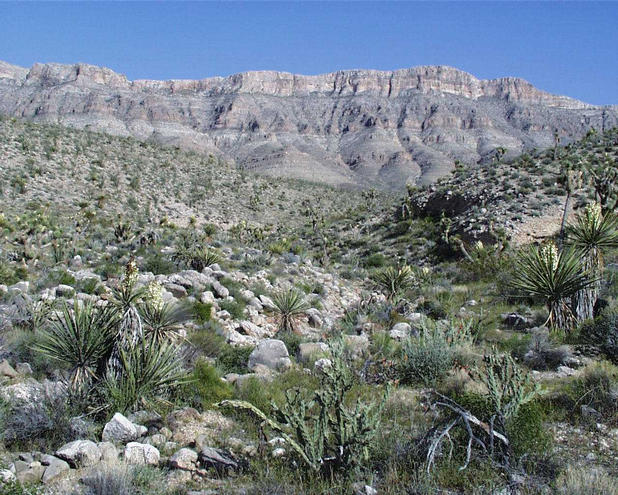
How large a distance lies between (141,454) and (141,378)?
1.27 meters

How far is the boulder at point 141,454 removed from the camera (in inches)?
178

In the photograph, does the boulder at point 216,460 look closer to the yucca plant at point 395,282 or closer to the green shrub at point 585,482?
the green shrub at point 585,482

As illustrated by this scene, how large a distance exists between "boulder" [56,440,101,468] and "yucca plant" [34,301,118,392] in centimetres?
129

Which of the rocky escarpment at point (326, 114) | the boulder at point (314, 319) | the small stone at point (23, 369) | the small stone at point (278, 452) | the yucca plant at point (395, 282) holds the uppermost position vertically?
the rocky escarpment at point (326, 114)

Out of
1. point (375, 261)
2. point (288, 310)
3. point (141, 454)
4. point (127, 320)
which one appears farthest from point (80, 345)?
point (375, 261)

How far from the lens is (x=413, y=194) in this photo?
30.5m

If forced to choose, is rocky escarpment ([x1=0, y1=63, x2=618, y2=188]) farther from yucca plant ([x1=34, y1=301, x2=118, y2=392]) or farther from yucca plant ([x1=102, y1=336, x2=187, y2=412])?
yucca plant ([x1=102, y1=336, x2=187, y2=412])

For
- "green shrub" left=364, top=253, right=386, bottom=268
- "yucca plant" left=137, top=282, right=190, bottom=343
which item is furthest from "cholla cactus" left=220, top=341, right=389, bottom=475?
"green shrub" left=364, top=253, right=386, bottom=268

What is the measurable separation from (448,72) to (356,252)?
513ft

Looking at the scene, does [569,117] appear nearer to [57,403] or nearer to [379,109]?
[379,109]

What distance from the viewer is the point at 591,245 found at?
401 inches

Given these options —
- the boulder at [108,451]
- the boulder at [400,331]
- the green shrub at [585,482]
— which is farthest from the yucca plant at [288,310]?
the green shrub at [585,482]

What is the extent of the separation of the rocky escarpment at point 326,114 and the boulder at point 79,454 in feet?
290

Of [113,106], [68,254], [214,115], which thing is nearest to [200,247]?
[68,254]
